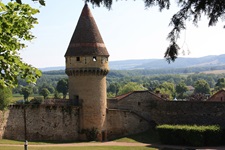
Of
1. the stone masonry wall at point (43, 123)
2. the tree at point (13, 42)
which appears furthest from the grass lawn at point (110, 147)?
the tree at point (13, 42)

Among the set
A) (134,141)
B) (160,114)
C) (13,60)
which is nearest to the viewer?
(13,60)

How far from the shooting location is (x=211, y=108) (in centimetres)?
3825

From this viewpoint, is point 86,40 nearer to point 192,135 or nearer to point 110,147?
point 110,147

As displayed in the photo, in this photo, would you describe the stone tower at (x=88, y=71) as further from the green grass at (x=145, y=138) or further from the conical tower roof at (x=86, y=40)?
the green grass at (x=145, y=138)

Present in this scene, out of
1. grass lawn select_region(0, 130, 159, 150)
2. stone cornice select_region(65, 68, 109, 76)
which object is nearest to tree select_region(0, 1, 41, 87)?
grass lawn select_region(0, 130, 159, 150)

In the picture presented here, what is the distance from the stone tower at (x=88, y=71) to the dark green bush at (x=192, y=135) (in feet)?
19.2

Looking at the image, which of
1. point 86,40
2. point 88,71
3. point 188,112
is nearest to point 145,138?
point 188,112

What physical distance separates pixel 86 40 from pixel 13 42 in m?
23.1

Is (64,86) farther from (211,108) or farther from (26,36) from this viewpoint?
(26,36)

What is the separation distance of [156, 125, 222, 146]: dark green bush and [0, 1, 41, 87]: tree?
2432 cm

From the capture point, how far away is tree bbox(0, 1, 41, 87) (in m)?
12.6

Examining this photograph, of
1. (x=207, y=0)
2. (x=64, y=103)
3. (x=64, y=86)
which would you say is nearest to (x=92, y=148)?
(x=64, y=103)

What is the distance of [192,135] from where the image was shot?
3522cm

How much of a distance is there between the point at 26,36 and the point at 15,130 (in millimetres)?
22375
